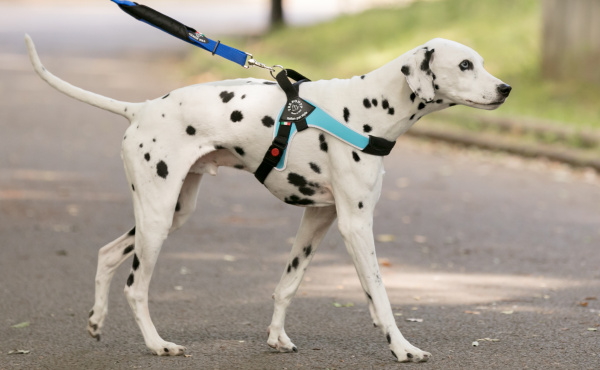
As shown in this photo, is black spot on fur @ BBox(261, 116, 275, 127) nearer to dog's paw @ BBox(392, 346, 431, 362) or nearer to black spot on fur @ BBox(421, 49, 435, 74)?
black spot on fur @ BBox(421, 49, 435, 74)

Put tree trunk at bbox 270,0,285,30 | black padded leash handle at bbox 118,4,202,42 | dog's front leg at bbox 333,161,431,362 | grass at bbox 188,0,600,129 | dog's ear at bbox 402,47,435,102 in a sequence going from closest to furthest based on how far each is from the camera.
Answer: dog's ear at bbox 402,47,435,102 < dog's front leg at bbox 333,161,431,362 < black padded leash handle at bbox 118,4,202,42 < grass at bbox 188,0,600,129 < tree trunk at bbox 270,0,285,30

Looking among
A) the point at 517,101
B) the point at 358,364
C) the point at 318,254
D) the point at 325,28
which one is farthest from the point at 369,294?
the point at 325,28

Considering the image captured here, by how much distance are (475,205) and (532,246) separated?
171 cm

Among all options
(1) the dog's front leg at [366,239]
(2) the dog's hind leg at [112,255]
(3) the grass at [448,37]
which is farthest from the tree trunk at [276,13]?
(1) the dog's front leg at [366,239]

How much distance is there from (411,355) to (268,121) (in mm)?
1337

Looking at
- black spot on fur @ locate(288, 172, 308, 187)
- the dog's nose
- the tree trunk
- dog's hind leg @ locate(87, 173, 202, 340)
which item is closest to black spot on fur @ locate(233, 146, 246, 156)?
black spot on fur @ locate(288, 172, 308, 187)

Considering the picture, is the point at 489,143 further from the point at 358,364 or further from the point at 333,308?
the point at 358,364

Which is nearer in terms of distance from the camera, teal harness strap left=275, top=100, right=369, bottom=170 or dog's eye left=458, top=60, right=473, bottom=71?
dog's eye left=458, top=60, right=473, bottom=71

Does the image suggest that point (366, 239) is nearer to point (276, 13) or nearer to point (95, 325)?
point (95, 325)

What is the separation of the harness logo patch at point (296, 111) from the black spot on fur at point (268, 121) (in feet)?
0.17

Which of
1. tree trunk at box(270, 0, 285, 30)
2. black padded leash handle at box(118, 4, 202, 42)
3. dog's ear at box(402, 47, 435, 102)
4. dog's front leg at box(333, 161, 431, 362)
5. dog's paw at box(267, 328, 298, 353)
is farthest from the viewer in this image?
tree trunk at box(270, 0, 285, 30)

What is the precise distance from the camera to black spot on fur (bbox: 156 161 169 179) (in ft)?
17.4

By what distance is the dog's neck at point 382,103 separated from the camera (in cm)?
515

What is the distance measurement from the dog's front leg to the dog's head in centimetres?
48
